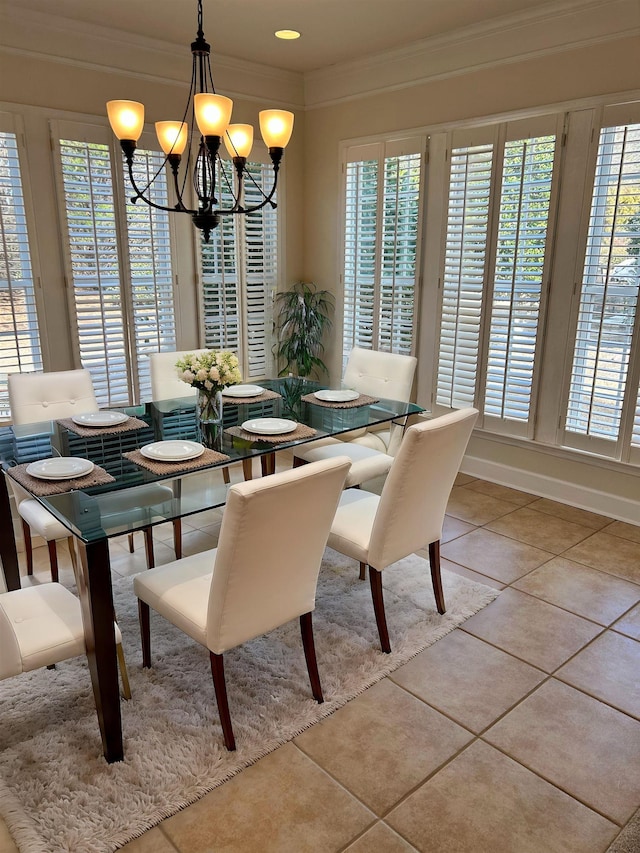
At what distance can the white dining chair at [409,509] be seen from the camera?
241cm

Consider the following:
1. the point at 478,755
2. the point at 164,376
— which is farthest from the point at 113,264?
the point at 478,755

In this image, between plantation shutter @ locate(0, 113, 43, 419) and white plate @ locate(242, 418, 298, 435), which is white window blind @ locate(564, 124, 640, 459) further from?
plantation shutter @ locate(0, 113, 43, 419)

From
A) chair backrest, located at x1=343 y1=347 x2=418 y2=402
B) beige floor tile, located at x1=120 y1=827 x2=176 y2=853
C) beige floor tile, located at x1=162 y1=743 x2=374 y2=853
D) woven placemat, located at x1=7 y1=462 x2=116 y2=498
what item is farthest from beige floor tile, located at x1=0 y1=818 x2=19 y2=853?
chair backrest, located at x1=343 y1=347 x2=418 y2=402

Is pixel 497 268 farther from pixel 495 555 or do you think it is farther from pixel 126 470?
pixel 126 470

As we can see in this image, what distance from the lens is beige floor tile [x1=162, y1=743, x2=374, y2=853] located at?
178 centimetres

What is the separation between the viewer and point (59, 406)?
336cm

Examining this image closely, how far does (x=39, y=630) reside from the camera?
77.2 inches

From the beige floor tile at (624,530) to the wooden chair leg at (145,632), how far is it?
269 cm

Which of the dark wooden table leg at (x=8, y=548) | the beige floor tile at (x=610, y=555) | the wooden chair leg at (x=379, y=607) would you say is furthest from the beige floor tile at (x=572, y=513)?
the dark wooden table leg at (x=8, y=548)

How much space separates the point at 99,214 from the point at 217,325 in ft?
3.83

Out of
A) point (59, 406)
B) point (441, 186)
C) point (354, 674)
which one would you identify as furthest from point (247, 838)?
point (441, 186)

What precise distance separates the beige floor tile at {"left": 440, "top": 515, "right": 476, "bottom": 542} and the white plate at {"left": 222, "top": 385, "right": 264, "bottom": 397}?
135 cm

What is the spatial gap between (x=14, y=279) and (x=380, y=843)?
11.6ft

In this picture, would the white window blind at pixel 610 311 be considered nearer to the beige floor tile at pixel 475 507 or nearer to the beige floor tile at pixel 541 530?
the beige floor tile at pixel 541 530
